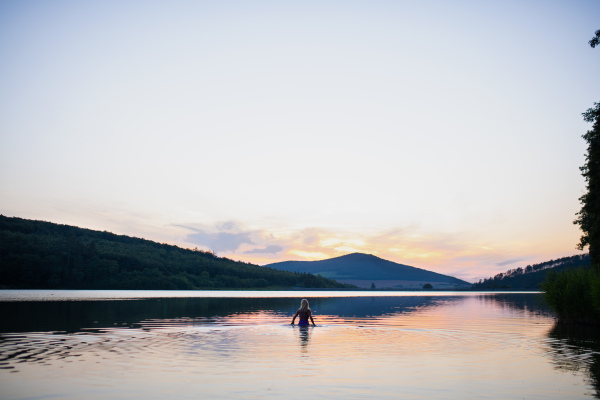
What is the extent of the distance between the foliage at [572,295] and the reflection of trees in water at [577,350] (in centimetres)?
142

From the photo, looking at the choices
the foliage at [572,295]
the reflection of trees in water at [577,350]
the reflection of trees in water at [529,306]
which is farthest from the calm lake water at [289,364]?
the reflection of trees in water at [529,306]

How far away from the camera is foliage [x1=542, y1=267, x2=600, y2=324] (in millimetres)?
39500

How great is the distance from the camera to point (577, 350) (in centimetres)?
2589

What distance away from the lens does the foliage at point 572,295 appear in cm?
3950

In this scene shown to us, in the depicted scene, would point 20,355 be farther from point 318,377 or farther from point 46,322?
point 46,322

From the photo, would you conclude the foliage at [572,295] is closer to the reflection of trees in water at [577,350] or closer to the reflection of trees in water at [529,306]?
the reflection of trees in water at [577,350]

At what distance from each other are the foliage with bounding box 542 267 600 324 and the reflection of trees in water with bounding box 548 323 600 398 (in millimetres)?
1415

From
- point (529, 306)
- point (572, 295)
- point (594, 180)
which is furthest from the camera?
point (529, 306)

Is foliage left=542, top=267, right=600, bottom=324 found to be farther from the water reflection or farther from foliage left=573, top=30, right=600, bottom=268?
the water reflection

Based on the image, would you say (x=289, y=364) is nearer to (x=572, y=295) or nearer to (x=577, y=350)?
(x=577, y=350)

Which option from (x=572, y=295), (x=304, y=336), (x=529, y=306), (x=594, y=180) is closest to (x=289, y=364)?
(x=304, y=336)

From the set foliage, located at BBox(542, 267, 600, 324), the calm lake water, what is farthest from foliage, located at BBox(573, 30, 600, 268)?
the calm lake water

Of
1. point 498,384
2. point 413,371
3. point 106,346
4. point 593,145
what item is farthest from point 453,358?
point 593,145

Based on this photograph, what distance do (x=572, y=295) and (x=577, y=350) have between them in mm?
16820
